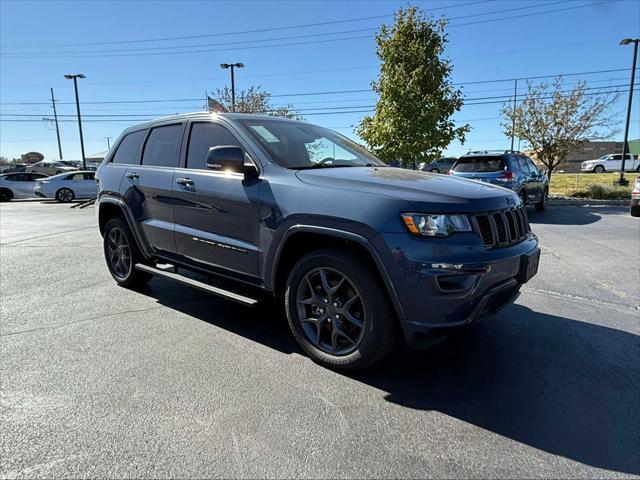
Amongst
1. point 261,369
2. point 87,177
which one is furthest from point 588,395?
point 87,177

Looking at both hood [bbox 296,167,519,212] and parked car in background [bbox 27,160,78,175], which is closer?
hood [bbox 296,167,519,212]

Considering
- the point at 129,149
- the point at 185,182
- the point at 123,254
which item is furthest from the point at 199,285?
the point at 129,149

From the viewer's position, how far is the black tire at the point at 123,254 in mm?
4820

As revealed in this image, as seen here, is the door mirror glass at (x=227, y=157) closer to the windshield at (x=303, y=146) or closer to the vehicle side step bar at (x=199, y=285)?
the windshield at (x=303, y=146)

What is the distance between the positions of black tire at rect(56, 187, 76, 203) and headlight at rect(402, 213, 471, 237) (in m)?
22.6

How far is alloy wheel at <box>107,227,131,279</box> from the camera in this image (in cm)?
499

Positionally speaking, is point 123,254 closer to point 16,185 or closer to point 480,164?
point 480,164

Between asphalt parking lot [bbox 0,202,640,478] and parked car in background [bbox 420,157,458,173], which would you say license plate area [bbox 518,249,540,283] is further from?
parked car in background [bbox 420,157,458,173]

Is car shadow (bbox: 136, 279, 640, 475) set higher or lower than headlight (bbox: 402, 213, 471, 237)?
lower

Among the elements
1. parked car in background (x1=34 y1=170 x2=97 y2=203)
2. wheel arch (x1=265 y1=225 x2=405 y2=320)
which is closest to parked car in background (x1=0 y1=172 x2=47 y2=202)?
parked car in background (x1=34 y1=170 x2=97 y2=203)

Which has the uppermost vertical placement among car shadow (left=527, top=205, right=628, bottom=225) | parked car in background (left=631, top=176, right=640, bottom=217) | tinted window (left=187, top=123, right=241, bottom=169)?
tinted window (left=187, top=123, right=241, bottom=169)

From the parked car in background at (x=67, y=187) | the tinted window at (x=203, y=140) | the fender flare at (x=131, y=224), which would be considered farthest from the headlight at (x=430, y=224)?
the parked car in background at (x=67, y=187)

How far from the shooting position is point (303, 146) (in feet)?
12.5

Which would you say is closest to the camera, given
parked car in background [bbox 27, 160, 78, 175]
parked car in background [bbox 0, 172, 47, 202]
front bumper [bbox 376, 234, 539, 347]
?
front bumper [bbox 376, 234, 539, 347]
